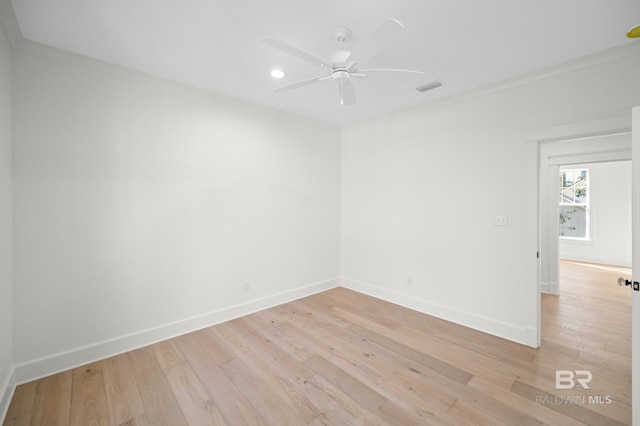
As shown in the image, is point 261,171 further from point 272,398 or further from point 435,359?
point 435,359

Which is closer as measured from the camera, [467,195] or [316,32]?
[316,32]

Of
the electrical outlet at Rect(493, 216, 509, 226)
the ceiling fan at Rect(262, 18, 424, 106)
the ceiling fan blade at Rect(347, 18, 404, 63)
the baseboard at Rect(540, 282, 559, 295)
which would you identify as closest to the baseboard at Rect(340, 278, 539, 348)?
the electrical outlet at Rect(493, 216, 509, 226)

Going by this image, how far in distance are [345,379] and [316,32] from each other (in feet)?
8.72

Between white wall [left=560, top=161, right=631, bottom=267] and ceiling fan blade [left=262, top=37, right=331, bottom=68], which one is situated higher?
ceiling fan blade [left=262, top=37, right=331, bottom=68]

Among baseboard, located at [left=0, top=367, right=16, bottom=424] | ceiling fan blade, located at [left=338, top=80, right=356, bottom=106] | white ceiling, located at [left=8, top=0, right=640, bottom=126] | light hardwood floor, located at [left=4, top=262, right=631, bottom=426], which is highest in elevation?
white ceiling, located at [left=8, top=0, right=640, bottom=126]

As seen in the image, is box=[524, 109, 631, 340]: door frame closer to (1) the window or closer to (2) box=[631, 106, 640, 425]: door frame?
(2) box=[631, 106, 640, 425]: door frame

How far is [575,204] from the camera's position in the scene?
696 centimetres

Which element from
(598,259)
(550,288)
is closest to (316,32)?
(550,288)

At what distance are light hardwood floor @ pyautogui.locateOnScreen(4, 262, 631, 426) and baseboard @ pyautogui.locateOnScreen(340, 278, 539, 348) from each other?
0.36ft

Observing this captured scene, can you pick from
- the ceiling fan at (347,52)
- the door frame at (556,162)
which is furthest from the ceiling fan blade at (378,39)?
the door frame at (556,162)

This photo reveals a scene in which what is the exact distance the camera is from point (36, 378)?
2176 millimetres

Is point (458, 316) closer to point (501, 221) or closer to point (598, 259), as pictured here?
point (501, 221)

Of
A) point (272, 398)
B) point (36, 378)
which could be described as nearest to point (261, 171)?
point (272, 398)

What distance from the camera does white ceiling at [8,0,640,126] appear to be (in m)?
1.76
